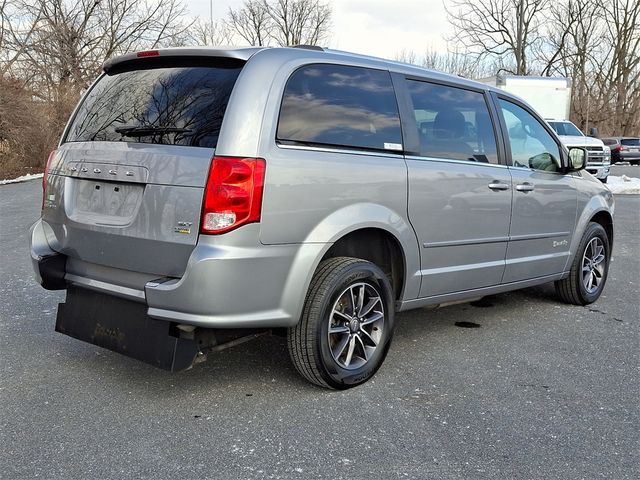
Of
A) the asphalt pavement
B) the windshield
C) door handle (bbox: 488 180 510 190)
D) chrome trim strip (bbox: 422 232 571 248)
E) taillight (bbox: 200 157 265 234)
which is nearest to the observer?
the asphalt pavement

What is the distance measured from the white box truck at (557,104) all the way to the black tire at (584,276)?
13.1m

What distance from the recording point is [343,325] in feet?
11.5

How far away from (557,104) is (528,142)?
615 inches

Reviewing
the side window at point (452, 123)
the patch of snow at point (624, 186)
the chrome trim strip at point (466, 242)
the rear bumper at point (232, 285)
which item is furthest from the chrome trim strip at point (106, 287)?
the patch of snow at point (624, 186)

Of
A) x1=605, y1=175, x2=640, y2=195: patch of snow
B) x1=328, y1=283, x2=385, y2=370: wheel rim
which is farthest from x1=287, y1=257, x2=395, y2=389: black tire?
x1=605, y1=175, x2=640, y2=195: patch of snow

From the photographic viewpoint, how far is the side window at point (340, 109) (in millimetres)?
3193

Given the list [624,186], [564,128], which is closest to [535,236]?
[624,186]

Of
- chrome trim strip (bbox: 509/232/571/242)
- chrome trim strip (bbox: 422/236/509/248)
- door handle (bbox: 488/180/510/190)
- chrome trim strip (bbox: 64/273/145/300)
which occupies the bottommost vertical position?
chrome trim strip (bbox: 64/273/145/300)

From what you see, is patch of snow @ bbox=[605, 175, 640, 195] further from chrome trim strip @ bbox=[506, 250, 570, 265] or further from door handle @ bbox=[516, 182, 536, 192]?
door handle @ bbox=[516, 182, 536, 192]

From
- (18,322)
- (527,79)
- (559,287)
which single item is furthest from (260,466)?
(527,79)

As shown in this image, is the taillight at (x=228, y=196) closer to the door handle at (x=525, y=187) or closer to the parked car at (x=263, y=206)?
the parked car at (x=263, y=206)

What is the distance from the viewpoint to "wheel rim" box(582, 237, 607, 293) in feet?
18.0

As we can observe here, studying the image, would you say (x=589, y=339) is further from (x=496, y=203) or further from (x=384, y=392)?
(x=384, y=392)

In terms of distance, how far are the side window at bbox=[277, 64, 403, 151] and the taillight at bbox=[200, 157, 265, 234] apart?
32 cm
